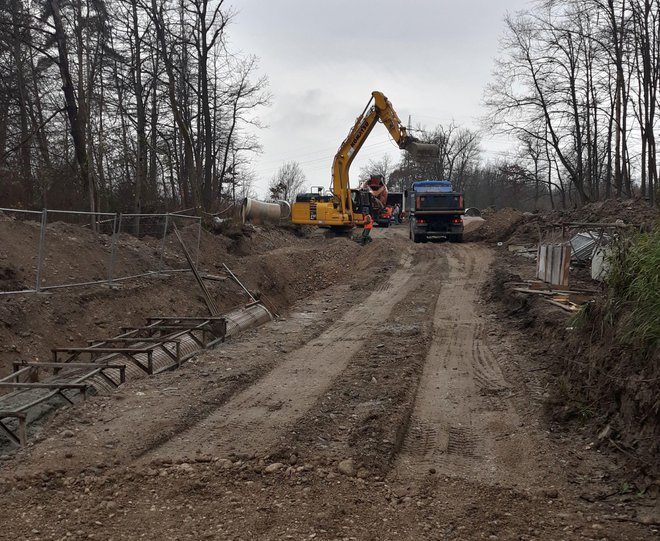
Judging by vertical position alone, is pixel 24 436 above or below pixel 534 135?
below

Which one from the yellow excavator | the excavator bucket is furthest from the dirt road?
the yellow excavator

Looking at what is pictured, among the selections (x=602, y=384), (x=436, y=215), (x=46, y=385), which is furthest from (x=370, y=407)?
(x=436, y=215)

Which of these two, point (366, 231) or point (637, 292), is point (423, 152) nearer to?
point (366, 231)

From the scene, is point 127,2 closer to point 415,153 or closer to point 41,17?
point 41,17

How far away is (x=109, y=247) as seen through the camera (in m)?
14.4

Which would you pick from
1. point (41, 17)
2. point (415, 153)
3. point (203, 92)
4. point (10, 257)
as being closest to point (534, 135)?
point (415, 153)

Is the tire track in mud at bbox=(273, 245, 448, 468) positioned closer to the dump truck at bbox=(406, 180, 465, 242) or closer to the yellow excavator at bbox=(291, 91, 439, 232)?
the yellow excavator at bbox=(291, 91, 439, 232)

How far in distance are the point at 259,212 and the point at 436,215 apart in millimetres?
10408

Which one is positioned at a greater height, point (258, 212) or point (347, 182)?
point (347, 182)

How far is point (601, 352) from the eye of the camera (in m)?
6.06

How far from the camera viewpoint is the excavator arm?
77.4ft

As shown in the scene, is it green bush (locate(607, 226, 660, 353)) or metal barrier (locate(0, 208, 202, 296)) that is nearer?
green bush (locate(607, 226, 660, 353))

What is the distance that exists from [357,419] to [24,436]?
3.24 m

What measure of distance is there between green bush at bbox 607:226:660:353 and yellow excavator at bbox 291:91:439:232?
17301 mm
